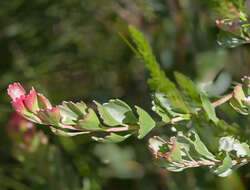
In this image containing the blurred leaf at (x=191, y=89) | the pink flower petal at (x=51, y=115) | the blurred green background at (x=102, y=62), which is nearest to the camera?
the pink flower petal at (x=51, y=115)

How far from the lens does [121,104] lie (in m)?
0.37

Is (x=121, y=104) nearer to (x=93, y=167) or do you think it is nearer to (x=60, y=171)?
(x=60, y=171)

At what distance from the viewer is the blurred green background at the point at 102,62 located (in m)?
0.80

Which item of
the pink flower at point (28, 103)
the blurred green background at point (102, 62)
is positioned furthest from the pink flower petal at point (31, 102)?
the blurred green background at point (102, 62)

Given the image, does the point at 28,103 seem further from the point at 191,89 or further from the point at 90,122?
the point at 191,89

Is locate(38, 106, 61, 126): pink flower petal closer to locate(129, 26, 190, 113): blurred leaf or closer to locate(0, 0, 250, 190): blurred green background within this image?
locate(129, 26, 190, 113): blurred leaf

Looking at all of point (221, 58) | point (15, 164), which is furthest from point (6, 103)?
point (221, 58)

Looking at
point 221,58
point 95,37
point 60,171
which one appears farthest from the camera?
point 95,37

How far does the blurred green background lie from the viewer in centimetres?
80

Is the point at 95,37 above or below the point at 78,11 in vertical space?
below

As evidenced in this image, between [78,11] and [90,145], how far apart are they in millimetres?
296

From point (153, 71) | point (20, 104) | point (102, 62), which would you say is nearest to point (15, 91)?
point (20, 104)

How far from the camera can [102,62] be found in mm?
862

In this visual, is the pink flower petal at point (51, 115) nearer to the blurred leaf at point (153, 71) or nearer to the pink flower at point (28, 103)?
the pink flower at point (28, 103)
